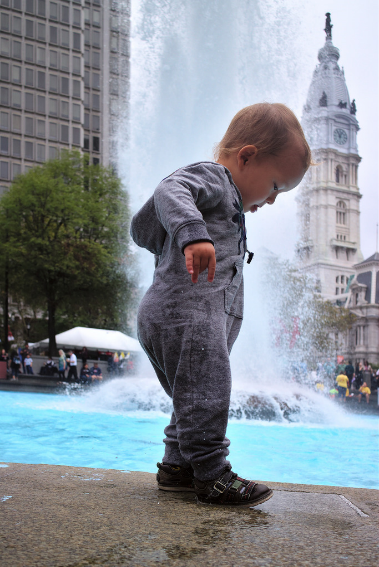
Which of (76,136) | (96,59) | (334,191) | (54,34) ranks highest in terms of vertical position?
(96,59)

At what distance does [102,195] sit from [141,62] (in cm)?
1055

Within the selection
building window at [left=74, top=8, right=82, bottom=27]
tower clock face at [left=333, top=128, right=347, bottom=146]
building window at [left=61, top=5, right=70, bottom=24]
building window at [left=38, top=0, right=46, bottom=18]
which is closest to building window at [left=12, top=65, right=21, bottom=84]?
building window at [left=38, top=0, right=46, bottom=18]

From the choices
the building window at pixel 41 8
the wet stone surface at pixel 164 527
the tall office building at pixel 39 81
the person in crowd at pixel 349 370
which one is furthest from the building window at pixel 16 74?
the wet stone surface at pixel 164 527

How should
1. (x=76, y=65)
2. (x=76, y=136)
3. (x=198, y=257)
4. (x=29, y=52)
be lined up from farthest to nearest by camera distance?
1. (x=76, y=136)
2. (x=76, y=65)
3. (x=29, y=52)
4. (x=198, y=257)

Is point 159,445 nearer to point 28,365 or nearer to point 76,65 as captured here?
point 28,365

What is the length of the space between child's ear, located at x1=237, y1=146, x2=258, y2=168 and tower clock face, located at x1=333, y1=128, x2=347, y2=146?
108 meters

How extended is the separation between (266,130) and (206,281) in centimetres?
66

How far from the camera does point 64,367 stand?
1964 cm

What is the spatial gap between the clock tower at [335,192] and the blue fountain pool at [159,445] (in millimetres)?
90073

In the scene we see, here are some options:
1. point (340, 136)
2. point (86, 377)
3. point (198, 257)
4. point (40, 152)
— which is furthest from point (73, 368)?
point (340, 136)

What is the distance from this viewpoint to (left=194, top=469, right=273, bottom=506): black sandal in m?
1.71

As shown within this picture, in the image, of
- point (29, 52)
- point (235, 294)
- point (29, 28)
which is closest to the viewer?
point (235, 294)

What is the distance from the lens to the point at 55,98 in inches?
2147

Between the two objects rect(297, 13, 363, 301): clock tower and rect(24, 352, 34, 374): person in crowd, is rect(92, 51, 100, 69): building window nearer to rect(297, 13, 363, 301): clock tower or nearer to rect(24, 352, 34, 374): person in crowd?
rect(297, 13, 363, 301): clock tower
